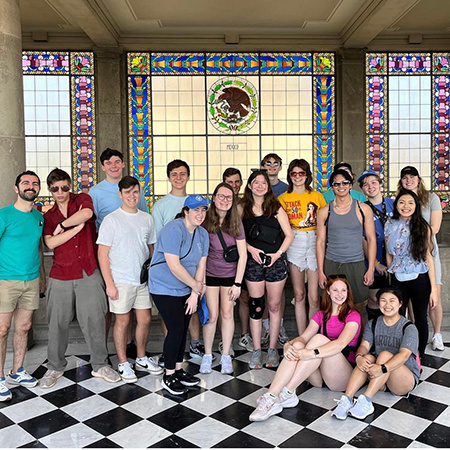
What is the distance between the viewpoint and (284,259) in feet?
13.6

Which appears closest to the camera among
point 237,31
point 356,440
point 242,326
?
point 356,440

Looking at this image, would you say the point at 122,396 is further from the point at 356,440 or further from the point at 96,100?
the point at 96,100

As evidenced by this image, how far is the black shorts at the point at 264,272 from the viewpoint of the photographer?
161 inches

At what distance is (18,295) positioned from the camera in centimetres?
373

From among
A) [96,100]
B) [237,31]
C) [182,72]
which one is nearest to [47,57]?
[96,100]

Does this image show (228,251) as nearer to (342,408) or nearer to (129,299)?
(129,299)

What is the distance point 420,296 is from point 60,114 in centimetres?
752

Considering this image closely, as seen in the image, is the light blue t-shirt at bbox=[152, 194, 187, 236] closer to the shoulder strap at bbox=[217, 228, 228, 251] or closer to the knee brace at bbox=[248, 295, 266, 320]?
the shoulder strap at bbox=[217, 228, 228, 251]

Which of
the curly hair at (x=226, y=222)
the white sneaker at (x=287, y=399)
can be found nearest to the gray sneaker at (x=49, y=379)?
the curly hair at (x=226, y=222)

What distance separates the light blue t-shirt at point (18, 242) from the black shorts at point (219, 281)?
1350 millimetres

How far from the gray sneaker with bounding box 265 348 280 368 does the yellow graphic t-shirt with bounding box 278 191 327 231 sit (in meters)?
1.05

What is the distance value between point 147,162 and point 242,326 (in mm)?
5545

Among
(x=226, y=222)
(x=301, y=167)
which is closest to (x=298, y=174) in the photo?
(x=301, y=167)

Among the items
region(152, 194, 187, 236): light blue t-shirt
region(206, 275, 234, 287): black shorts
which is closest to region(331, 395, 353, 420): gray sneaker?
region(206, 275, 234, 287): black shorts
